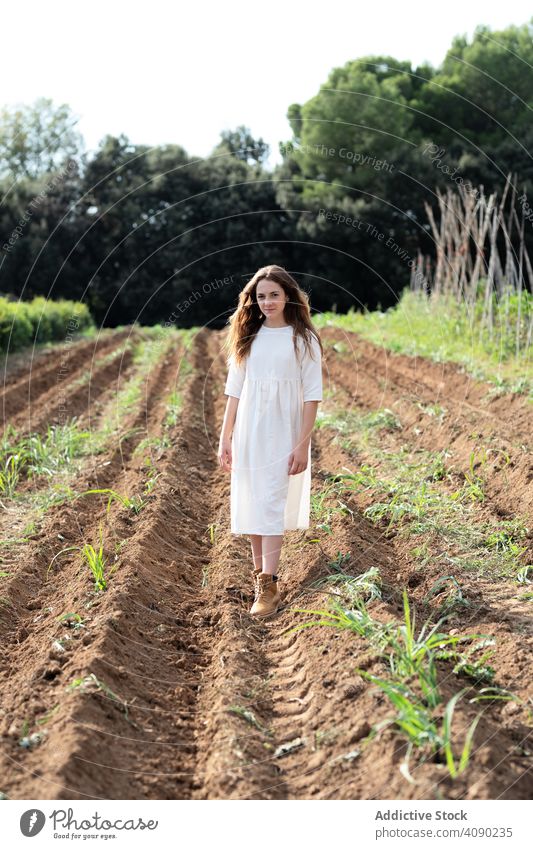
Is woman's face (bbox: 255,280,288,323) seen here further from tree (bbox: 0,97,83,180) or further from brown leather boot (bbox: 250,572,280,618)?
tree (bbox: 0,97,83,180)

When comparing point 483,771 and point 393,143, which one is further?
point 393,143

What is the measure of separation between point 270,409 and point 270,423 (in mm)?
67

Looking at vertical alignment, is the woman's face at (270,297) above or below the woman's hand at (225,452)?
above

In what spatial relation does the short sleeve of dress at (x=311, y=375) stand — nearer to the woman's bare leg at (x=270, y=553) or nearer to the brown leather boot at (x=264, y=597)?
the woman's bare leg at (x=270, y=553)

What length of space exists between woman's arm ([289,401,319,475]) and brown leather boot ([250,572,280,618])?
53 cm

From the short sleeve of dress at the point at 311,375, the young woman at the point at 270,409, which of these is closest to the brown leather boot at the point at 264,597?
the young woman at the point at 270,409

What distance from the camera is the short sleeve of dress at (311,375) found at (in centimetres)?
413

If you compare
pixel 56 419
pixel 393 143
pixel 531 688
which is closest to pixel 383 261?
pixel 393 143

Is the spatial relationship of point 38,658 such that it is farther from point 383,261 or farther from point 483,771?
point 383,261

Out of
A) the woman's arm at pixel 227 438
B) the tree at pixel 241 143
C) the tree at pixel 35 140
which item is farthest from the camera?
the tree at pixel 35 140

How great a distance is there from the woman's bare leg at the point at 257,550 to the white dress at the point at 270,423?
11cm

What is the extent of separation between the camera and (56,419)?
9.77m

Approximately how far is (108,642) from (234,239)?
58.4 ft

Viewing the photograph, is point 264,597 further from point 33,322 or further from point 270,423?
point 33,322
